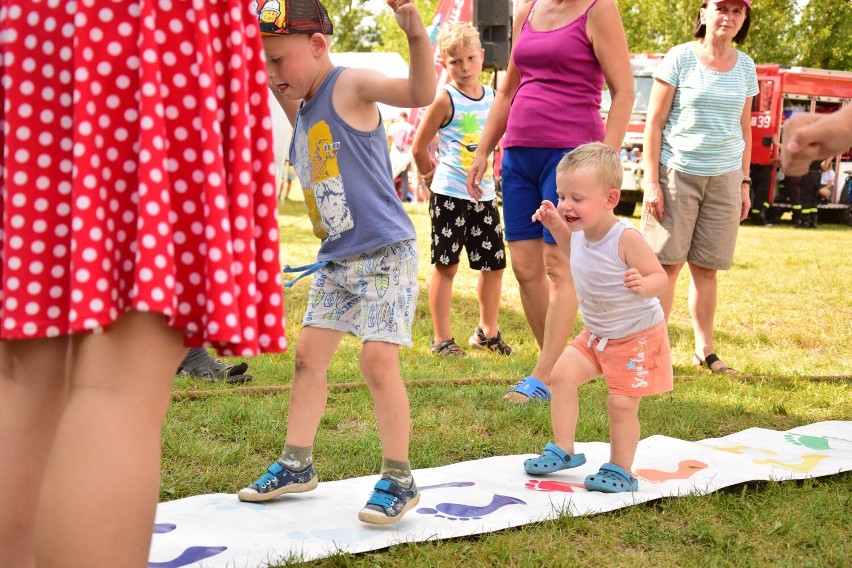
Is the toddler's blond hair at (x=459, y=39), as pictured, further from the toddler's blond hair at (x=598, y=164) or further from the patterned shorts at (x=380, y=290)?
the patterned shorts at (x=380, y=290)

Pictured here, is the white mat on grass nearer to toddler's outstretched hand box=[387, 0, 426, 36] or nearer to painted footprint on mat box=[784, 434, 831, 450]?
painted footprint on mat box=[784, 434, 831, 450]

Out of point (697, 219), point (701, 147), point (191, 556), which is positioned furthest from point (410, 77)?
point (697, 219)

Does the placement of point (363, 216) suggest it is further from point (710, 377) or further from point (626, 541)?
point (710, 377)

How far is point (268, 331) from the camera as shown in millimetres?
1717

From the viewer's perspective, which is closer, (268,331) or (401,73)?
(268,331)

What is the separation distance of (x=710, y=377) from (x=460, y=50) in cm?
A: 247

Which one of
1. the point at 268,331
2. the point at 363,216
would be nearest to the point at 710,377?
the point at 363,216

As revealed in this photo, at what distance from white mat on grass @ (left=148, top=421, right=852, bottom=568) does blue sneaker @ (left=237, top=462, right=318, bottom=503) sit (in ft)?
0.11

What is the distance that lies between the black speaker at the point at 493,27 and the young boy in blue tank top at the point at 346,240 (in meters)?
6.35

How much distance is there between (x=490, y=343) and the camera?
617 centimetres

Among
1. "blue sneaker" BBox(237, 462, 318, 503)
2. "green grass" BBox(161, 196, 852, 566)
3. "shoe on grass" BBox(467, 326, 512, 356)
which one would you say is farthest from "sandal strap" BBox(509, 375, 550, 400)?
"blue sneaker" BBox(237, 462, 318, 503)

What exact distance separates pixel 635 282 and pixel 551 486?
0.77 meters

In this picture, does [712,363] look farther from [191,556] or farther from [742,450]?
[191,556]

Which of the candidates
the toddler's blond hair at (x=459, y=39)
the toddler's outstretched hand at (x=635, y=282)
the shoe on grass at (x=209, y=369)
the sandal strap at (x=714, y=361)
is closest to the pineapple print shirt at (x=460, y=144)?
the toddler's blond hair at (x=459, y=39)
